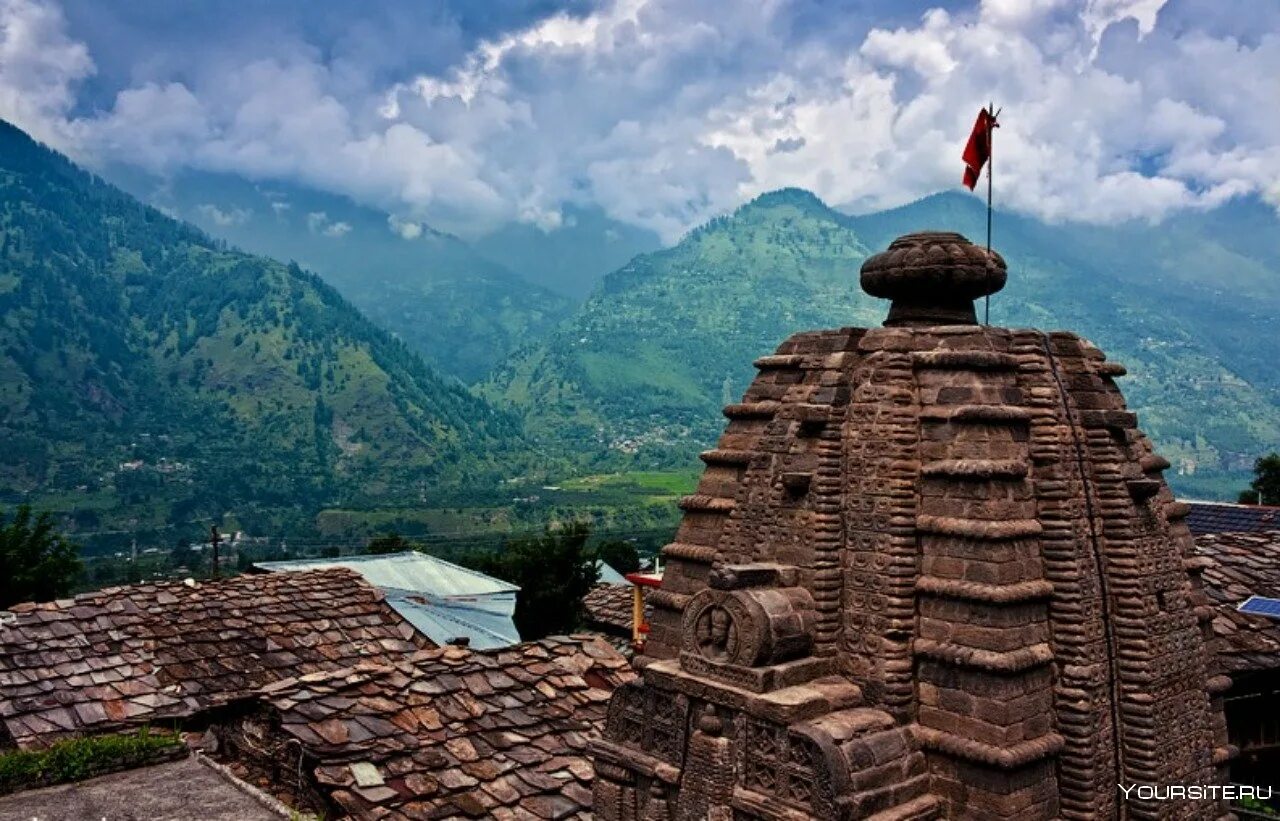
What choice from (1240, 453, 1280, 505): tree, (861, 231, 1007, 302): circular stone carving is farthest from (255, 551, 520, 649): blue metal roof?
(1240, 453, 1280, 505): tree

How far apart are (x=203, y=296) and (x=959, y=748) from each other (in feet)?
652

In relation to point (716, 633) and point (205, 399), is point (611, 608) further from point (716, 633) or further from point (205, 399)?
point (205, 399)

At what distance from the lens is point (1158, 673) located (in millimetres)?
8250

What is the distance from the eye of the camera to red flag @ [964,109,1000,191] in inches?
387

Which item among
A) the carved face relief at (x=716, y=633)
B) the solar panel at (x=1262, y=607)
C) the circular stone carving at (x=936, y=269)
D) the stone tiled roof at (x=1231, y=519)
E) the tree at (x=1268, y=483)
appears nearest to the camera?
the carved face relief at (x=716, y=633)

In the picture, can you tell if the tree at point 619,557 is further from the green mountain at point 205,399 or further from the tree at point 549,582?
the green mountain at point 205,399

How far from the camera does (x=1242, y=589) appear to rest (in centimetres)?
1725

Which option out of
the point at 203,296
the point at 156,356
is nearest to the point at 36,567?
the point at 156,356

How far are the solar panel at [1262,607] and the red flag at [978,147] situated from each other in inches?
421

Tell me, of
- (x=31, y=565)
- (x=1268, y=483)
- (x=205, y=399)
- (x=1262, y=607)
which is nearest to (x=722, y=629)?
(x=1262, y=607)

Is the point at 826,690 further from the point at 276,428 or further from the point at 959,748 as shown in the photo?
the point at 276,428

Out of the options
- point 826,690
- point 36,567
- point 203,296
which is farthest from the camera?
point 203,296

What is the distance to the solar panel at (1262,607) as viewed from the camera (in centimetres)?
1587

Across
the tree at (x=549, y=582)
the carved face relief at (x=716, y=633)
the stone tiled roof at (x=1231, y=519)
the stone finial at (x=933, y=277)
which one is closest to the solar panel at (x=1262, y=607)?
the stone tiled roof at (x=1231, y=519)
